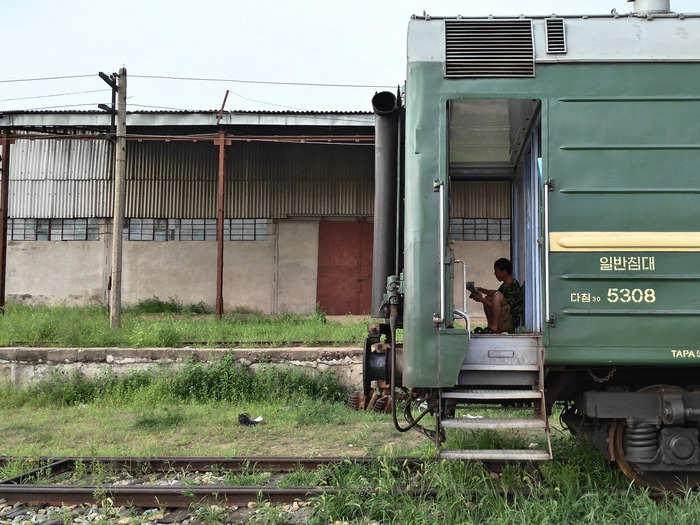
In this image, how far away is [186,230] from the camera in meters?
16.2

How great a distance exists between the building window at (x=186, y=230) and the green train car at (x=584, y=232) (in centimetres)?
1235

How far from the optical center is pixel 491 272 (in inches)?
613

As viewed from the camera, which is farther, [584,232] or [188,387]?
[188,387]

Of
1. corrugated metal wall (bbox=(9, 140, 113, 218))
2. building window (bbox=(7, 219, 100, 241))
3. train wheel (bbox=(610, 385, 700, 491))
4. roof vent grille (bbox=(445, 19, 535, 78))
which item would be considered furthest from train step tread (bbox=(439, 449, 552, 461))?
building window (bbox=(7, 219, 100, 241))

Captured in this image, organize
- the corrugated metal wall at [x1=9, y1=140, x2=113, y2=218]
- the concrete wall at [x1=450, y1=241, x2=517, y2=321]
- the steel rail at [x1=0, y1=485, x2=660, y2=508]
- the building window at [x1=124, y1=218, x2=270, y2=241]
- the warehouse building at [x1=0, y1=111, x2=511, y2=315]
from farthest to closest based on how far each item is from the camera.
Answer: the corrugated metal wall at [x1=9, y1=140, x2=113, y2=218], the building window at [x1=124, y1=218, x2=270, y2=241], the warehouse building at [x1=0, y1=111, x2=511, y2=315], the concrete wall at [x1=450, y1=241, x2=517, y2=321], the steel rail at [x1=0, y1=485, x2=660, y2=508]

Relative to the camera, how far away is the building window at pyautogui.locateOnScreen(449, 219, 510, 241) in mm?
15664

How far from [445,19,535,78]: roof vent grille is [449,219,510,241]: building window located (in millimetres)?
11729

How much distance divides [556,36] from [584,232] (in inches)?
58.0

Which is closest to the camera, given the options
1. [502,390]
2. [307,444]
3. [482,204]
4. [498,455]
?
[498,455]

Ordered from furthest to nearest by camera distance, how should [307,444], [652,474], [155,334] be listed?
[155,334] → [307,444] → [652,474]

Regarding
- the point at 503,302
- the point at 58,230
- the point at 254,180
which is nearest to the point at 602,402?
the point at 503,302

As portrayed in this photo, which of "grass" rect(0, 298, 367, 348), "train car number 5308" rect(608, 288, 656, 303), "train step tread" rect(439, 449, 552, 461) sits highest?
"train car number 5308" rect(608, 288, 656, 303)

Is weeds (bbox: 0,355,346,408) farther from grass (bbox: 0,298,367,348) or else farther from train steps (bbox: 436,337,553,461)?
train steps (bbox: 436,337,553,461)

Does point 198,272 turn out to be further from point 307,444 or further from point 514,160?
point 514,160
